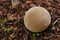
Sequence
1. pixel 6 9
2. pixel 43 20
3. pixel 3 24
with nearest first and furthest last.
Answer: pixel 43 20 < pixel 3 24 < pixel 6 9

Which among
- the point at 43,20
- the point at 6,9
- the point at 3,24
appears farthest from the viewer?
the point at 6,9

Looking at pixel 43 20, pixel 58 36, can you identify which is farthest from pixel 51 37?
pixel 43 20

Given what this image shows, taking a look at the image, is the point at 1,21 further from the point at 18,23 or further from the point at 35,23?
the point at 35,23

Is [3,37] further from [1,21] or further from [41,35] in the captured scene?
[41,35]

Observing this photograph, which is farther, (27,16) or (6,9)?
(6,9)

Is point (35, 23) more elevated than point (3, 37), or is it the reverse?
point (35, 23)

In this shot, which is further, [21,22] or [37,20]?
[21,22]
